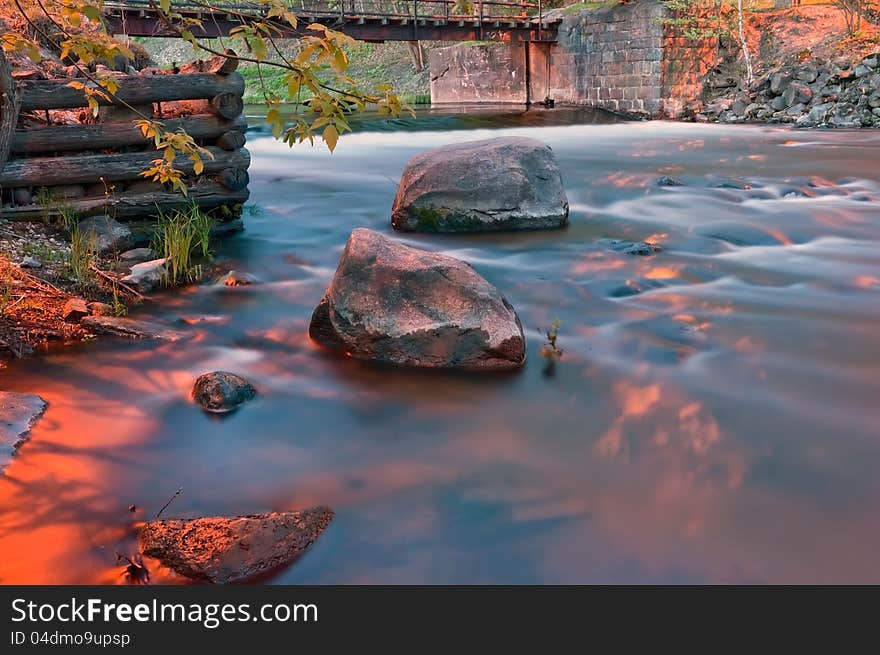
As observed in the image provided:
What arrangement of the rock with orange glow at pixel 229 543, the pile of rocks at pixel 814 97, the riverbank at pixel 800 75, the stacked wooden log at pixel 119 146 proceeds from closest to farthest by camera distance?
1. the rock with orange glow at pixel 229 543
2. the stacked wooden log at pixel 119 146
3. the pile of rocks at pixel 814 97
4. the riverbank at pixel 800 75

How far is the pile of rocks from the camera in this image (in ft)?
63.9

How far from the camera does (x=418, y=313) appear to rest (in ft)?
15.8

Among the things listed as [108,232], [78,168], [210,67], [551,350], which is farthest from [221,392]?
[210,67]

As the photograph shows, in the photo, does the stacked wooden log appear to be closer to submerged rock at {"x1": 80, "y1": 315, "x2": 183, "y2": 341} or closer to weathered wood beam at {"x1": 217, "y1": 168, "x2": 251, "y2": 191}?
weathered wood beam at {"x1": 217, "y1": 168, "x2": 251, "y2": 191}

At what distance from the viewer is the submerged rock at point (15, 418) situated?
3682 millimetres

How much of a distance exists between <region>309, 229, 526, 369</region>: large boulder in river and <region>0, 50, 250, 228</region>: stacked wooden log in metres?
2.80

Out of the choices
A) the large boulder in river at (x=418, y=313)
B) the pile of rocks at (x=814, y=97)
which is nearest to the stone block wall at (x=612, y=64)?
the pile of rocks at (x=814, y=97)

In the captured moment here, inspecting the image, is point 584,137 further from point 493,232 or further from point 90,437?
point 90,437

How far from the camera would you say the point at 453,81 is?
3372cm

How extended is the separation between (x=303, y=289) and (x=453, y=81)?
2877cm

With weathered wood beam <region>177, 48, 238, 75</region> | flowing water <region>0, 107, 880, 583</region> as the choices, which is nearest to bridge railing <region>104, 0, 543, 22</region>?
weathered wood beam <region>177, 48, 238, 75</region>

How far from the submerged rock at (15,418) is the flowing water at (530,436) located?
6 cm

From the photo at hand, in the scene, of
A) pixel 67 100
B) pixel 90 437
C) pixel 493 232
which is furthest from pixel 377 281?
pixel 67 100

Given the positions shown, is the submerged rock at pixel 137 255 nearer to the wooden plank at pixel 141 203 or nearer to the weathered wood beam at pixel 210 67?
the wooden plank at pixel 141 203
